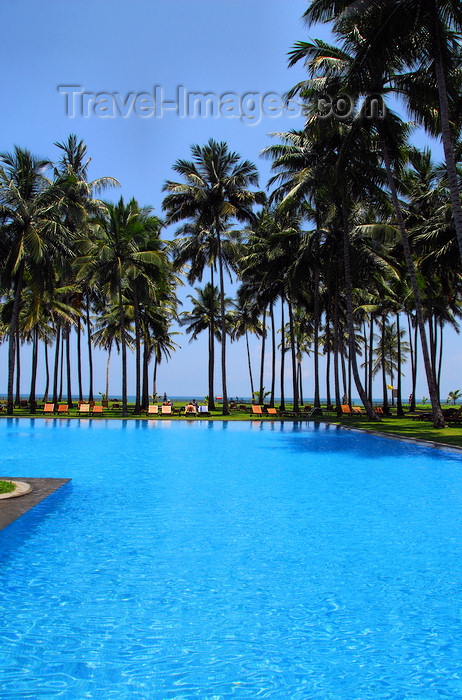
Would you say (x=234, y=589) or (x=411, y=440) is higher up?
(x=411, y=440)

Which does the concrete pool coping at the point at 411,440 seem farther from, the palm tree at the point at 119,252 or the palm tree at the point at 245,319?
the palm tree at the point at 245,319

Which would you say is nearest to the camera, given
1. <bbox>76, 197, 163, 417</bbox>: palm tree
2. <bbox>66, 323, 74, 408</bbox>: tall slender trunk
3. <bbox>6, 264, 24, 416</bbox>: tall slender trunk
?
<bbox>6, 264, 24, 416</bbox>: tall slender trunk

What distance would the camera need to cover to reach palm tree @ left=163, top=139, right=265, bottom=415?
28594 mm

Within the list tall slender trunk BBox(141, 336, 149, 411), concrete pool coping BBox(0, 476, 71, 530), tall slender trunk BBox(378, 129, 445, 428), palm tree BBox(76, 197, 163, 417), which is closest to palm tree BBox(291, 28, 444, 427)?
tall slender trunk BBox(378, 129, 445, 428)

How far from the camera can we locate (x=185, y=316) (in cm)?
4281

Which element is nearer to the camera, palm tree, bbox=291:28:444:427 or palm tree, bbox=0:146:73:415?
palm tree, bbox=291:28:444:427

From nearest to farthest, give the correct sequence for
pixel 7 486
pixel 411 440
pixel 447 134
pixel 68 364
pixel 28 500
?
pixel 28 500 → pixel 7 486 → pixel 447 134 → pixel 411 440 → pixel 68 364

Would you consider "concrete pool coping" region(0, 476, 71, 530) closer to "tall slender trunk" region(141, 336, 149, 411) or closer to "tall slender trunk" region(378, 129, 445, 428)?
"tall slender trunk" region(378, 129, 445, 428)

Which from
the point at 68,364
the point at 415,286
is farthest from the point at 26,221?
the point at 415,286

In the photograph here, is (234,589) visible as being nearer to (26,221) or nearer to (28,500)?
(28,500)

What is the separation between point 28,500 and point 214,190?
2475 centimetres

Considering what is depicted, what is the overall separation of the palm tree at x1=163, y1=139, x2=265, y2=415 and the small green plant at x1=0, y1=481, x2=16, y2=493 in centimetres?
2067

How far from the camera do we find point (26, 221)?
82.3 ft

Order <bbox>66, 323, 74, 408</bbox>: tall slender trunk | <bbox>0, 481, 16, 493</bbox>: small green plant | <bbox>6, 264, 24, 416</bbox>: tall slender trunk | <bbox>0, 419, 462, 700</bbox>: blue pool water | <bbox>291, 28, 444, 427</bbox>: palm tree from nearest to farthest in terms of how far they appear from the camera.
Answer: <bbox>0, 419, 462, 700</bbox>: blue pool water → <bbox>0, 481, 16, 493</bbox>: small green plant → <bbox>291, 28, 444, 427</bbox>: palm tree → <bbox>6, 264, 24, 416</bbox>: tall slender trunk → <bbox>66, 323, 74, 408</bbox>: tall slender trunk
